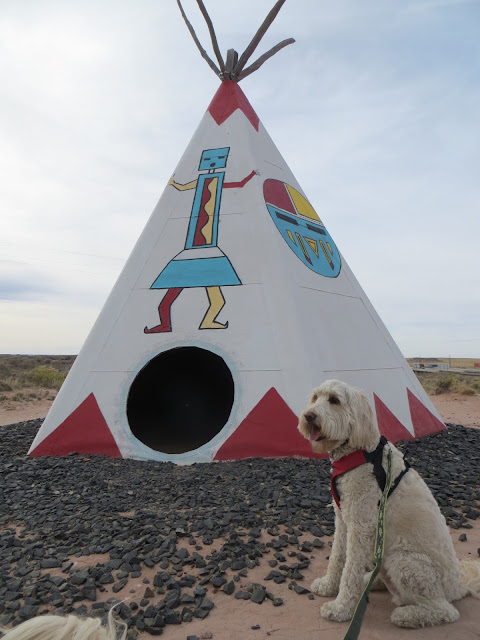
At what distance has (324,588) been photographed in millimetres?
3064

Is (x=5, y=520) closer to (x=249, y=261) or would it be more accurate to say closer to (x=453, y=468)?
(x=249, y=261)

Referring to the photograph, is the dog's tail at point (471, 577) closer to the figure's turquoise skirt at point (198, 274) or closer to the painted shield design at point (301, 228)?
the figure's turquoise skirt at point (198, 274)

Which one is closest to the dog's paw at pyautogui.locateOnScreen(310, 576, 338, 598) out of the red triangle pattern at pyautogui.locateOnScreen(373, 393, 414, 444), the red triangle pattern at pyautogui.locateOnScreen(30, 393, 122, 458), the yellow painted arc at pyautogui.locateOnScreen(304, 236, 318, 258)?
the red triangle pattern at pyautogui.locateOnScreen(373, 393, 414, 444)

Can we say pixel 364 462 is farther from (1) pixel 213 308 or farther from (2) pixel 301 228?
(2) pixel 301 228

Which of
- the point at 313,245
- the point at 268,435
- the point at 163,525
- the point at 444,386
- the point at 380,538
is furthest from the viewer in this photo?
the point at 444,386

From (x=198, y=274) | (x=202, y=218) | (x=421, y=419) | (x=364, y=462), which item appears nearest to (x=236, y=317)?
(x=198, y=274)

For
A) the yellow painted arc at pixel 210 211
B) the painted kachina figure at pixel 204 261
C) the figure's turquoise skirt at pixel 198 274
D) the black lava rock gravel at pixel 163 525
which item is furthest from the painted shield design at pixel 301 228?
the black lava rock gravel at pixel 163 525

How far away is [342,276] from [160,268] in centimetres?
301

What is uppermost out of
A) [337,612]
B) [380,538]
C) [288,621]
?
[380,538]

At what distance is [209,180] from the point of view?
786cm

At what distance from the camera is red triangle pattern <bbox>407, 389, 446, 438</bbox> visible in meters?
7.19

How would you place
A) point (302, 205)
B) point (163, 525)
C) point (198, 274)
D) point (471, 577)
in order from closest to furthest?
1. point (471, 577)
2. point (163, 525)
3. point (198, 274)
4. point (302, 205)

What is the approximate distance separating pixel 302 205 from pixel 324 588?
6.50 metres

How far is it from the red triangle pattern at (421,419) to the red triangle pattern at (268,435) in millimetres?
2303
